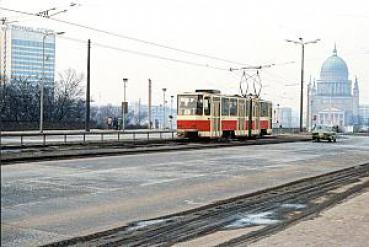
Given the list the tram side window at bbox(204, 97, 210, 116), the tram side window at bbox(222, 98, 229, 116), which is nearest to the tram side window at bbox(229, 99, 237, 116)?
the tram side window at bbox(222, 98, 229, 116)

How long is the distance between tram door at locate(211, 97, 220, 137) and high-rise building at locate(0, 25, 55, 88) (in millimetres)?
17232

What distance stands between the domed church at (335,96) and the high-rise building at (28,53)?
7820 cm

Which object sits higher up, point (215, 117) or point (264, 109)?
point (264, 109)

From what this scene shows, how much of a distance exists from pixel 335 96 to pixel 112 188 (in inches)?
5237

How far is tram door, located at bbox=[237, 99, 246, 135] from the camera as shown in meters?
41.7

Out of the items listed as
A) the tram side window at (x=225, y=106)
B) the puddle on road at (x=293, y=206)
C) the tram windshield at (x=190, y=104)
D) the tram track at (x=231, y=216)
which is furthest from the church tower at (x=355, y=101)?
the puddle on road at (x=293, y=206)

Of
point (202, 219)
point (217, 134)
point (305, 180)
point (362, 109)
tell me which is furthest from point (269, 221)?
point (362, 109)

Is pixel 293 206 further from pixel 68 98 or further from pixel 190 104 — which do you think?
pixel 68 98

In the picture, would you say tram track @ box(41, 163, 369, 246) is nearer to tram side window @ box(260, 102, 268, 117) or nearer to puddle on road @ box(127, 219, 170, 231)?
puddle on road @ box(127, 219, 170, 231)

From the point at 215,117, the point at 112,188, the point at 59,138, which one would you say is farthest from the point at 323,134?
the point at 112,188

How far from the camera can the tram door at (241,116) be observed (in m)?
41.7

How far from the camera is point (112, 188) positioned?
43.3 feet

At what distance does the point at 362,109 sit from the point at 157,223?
5792 inches

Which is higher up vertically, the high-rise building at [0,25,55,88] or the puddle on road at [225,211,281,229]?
the high-rise building at [0,25,55,88]
